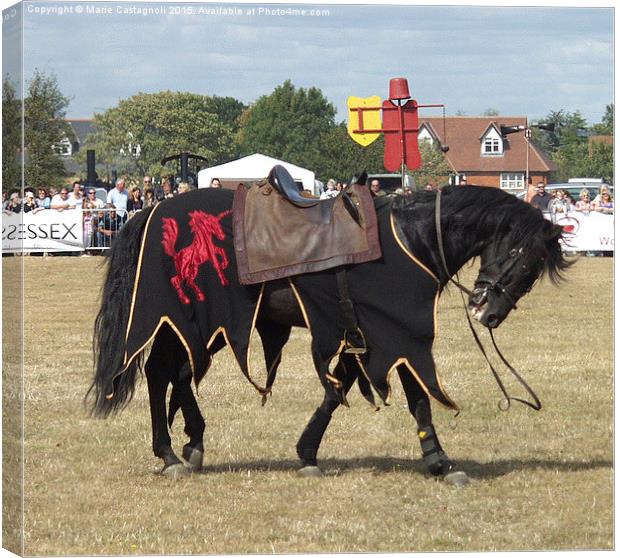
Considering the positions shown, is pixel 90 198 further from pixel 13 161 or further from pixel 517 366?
pixel 13 161

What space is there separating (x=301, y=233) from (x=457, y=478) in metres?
1.71

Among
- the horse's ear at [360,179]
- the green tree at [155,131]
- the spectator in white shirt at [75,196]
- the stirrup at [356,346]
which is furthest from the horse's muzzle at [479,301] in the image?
the green tree at [155,131]

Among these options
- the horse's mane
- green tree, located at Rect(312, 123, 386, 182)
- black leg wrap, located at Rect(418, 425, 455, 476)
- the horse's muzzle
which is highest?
green tree, located at Rect(312, 123, 386, 182)

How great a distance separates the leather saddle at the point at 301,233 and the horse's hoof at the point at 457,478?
1.39m

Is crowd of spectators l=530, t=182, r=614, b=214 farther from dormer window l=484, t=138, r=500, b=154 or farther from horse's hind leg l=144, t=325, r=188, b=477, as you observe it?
horse's hind leg l=144, t=325, r=188, b=477

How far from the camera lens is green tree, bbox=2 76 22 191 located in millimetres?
5906

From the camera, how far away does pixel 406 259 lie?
7414 millimetres

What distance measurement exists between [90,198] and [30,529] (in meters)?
17.1

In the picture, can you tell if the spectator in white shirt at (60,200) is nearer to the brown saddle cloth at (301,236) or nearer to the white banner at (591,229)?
the brown saddle cloth at (301,236)

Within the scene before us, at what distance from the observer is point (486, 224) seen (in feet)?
24.3

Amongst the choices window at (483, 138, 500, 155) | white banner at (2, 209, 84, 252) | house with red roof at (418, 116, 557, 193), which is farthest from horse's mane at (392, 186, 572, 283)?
window at (483, 138, 500, 155)

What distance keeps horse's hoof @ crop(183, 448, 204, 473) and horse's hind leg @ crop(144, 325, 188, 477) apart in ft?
0.24

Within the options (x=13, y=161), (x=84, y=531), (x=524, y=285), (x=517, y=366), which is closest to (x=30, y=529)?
(x=84, y=531)

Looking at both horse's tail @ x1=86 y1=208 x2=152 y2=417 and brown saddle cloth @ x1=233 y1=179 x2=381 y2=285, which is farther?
horse's tail @ x1=86 y1=208 x2=152 y2=417
